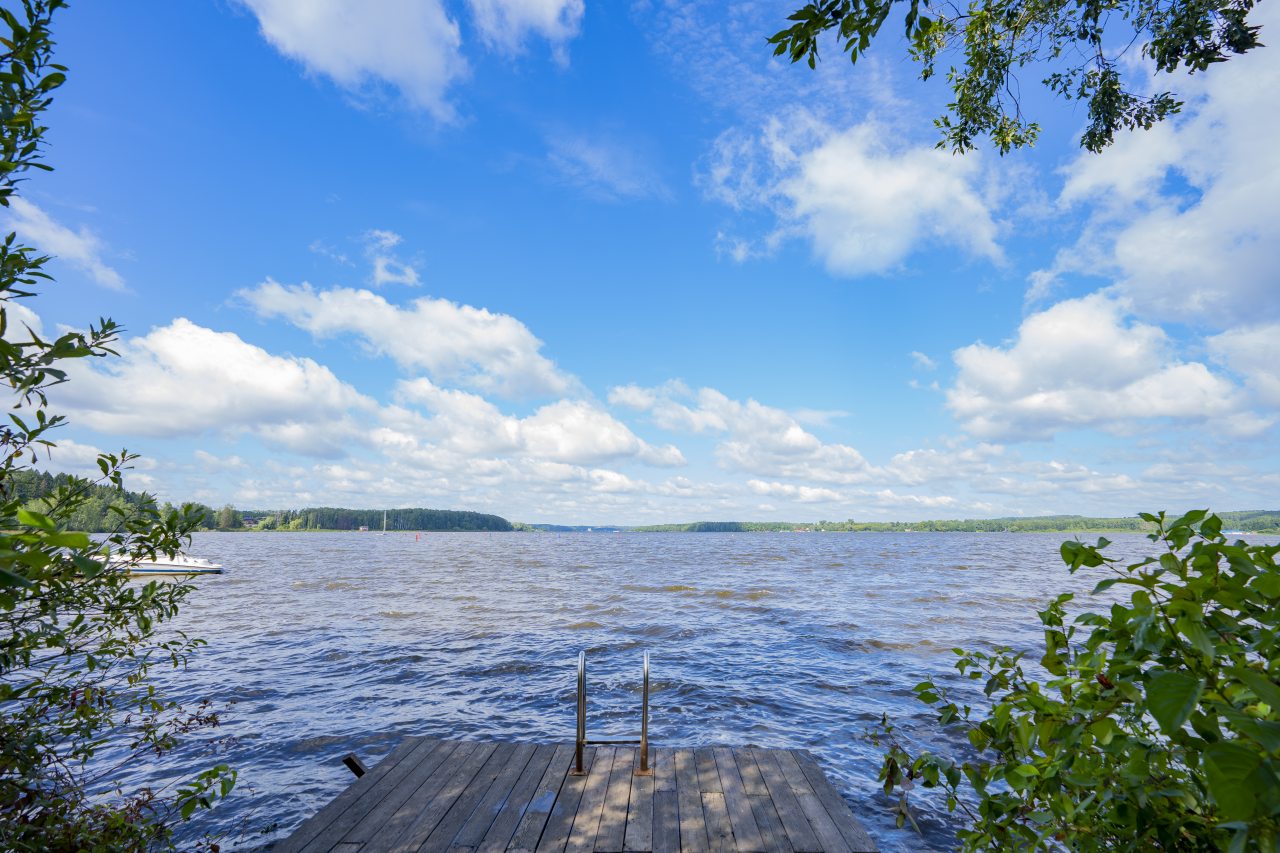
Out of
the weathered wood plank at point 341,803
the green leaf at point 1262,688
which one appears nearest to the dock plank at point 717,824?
the weathered wood plank at point 341,803

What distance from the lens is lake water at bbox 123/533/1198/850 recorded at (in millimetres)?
9625

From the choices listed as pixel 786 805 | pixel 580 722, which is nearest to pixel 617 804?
pixel 580 722

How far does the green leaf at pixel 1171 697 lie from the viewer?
1341 millimetres

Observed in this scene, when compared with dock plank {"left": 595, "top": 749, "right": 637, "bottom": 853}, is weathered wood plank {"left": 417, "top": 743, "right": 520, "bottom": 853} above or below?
below

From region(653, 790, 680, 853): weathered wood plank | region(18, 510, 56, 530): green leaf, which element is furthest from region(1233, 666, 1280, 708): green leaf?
region(653, 790, 680, 853): weathered wood plank

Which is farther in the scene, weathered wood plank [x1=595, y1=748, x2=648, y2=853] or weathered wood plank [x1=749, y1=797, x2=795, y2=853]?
weathered wood plank [x1=595, y1=748, x2=648, y2=853]

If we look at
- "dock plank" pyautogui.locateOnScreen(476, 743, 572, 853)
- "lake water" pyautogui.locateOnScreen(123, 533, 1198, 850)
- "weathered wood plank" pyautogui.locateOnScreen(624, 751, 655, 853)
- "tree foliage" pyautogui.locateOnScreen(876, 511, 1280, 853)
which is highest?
"tree foliage" pyautogui.locateOnScreen(876, 511, 1280, 853)

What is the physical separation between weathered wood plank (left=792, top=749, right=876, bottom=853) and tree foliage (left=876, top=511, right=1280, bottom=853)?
299 cm

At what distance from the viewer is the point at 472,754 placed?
704cm

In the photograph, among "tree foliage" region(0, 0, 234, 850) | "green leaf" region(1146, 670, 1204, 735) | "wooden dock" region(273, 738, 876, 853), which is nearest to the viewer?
"green leaf" region(1146, 670, 1204, 735)

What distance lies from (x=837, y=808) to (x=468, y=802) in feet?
12.4

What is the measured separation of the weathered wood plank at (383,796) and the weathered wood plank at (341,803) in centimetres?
5

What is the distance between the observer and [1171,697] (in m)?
1.41

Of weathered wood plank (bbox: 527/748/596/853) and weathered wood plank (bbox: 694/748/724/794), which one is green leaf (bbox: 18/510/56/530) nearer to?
weathered wood plank (bbox: 527/748/596/853)
